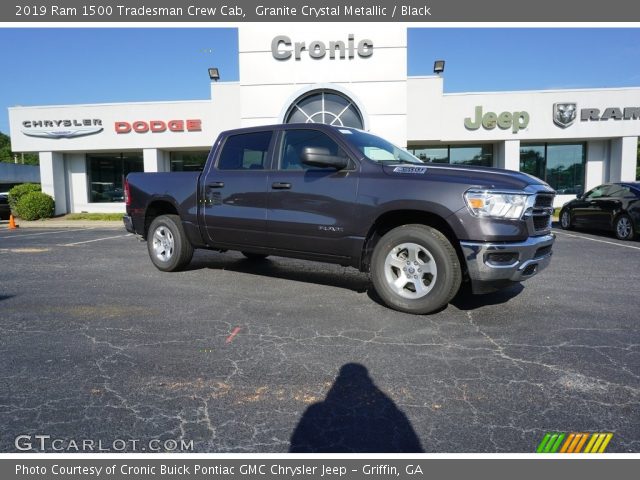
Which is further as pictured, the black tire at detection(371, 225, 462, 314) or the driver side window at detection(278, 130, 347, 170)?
the driver side window at detection(278, 130, 347, 170)

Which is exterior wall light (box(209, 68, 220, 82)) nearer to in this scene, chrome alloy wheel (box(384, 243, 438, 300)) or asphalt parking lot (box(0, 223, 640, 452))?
asphalt parking lot (box(0, 223, 640, 452))

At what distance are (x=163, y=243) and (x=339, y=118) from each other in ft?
31.7

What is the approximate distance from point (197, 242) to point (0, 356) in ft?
9.92

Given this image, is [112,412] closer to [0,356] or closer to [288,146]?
[0,356]

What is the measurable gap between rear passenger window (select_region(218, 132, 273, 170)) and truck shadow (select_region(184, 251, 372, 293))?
1647 millimetres

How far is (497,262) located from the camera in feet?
13.1

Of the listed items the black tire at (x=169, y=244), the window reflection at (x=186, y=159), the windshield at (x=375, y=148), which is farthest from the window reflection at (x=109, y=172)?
the windshield at (x=375, y=148)

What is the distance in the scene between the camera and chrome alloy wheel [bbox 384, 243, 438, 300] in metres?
4.32

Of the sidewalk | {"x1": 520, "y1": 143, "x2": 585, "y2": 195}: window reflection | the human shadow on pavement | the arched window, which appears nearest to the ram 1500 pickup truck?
the human shadow on pavement

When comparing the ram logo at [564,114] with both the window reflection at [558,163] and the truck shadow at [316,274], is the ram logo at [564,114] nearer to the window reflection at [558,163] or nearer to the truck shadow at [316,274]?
the window reflection at [558,163]

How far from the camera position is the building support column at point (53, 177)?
23.0 m

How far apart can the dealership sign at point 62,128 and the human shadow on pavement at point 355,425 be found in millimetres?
23561

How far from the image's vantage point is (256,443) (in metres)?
2.22
